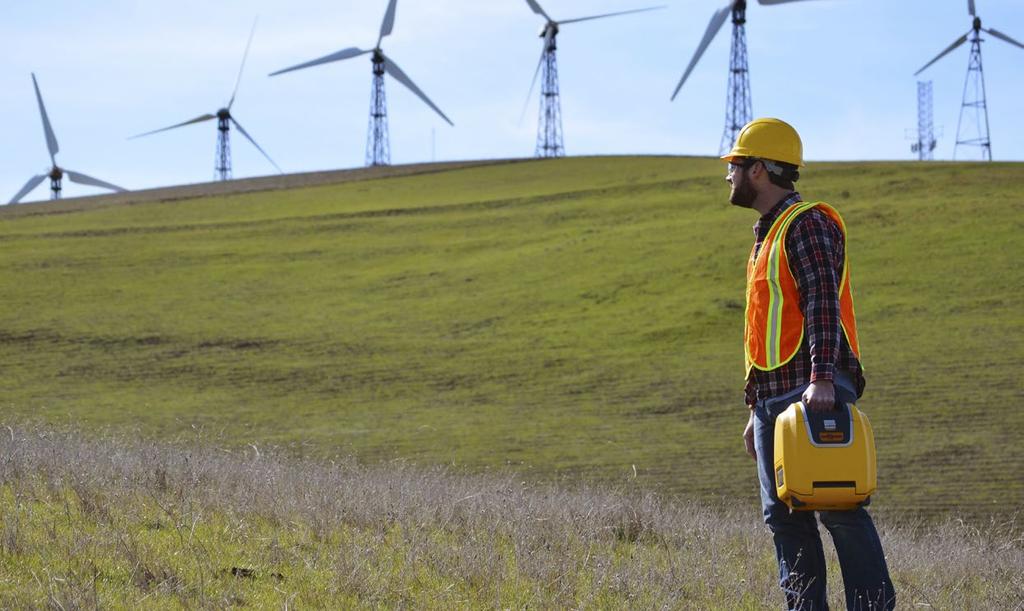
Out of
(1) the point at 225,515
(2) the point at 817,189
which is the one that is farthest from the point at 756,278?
(2) the point at 817,189

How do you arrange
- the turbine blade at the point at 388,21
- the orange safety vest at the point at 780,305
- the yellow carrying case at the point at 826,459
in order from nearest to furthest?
the yellow carrying case at the point at 826,459 < the orange safety vest at the point at 780,305 < the turbine blade at the point at 388,21

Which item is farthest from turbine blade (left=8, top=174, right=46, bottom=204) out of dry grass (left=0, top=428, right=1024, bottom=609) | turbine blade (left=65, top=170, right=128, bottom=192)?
dry grass (left=0, top=428, right=1024, bottom=609)

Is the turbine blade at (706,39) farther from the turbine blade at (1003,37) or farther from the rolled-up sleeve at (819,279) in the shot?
the rolled-up sleeve at (819,279)

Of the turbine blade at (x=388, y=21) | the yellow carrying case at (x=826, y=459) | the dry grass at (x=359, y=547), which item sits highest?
the turbine blade at (x=388, y=21)

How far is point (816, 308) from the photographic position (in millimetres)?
5355

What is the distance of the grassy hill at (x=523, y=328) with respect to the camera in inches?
792

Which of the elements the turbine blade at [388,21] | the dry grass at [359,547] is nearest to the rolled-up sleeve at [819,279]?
the dry grass at [359,547]

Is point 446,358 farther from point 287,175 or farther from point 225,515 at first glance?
point 287,175

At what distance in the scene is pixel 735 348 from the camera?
95.7 feet

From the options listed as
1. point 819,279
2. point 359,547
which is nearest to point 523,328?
point 359,547

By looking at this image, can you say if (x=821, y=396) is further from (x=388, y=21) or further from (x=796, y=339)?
(x=388, y=21)

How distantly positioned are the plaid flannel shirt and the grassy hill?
18.3 ft

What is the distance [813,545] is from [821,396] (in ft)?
2.75

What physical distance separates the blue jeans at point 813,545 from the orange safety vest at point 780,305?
19cm
